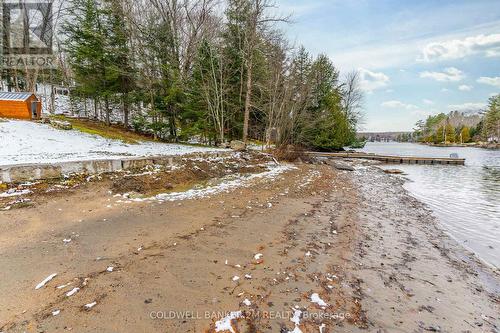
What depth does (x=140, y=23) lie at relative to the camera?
16.3 m

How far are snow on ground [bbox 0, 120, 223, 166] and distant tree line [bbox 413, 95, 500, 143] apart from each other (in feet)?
274

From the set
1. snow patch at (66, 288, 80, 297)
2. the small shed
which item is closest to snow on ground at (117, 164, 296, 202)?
snow patch at (66, 288, 80, 297)

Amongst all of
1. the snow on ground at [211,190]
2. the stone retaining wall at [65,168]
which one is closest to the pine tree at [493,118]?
the snow on ground at [211,190]

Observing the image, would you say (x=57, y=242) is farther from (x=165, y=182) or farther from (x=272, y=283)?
(x=165, y=182)

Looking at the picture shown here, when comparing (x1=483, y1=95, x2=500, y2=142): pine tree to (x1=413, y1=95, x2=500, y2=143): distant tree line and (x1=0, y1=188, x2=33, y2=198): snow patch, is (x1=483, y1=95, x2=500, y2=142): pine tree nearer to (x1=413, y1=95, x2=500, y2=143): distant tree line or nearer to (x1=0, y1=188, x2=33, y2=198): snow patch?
(x1=413, y1=95, x2=500, y2=143): distant tree line

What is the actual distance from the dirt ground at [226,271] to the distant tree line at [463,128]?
266ft

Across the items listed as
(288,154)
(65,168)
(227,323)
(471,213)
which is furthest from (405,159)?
(227,323)

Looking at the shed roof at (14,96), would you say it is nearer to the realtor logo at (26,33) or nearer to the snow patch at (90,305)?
the realtor logo at (26,33)

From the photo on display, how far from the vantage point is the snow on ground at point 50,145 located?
812cm

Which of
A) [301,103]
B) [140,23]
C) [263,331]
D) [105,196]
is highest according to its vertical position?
[140,23]

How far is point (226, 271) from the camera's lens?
3.31 meters

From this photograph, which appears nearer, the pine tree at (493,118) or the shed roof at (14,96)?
the shed roof at (14,96)

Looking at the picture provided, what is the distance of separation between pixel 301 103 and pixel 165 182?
20.0 m

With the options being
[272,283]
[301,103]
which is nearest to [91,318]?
[272,283]
